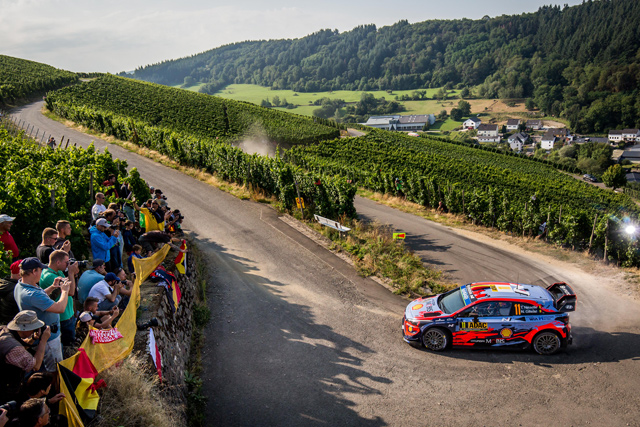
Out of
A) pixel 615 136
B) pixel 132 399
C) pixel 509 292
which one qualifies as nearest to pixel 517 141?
pixel 615 136

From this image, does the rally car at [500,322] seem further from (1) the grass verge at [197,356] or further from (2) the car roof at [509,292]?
(1) the grass verge at [197,356]

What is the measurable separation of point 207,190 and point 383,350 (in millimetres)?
17900

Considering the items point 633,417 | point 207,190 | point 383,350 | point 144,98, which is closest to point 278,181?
point 207,190

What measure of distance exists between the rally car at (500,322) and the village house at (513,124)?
162 metres

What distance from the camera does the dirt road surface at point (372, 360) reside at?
9219 millimetres

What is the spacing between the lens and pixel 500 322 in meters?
11.0

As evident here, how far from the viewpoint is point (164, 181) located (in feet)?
89.5

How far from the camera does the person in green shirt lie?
23.6 feet

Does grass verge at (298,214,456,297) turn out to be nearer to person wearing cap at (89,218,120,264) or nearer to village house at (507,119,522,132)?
person wearing cap at (89,218,120,264)

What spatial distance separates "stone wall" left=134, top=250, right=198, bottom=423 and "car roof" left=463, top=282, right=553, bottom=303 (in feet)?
26.1

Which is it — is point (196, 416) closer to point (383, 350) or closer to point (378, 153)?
point (383, 350)

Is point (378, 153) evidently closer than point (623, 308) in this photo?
No

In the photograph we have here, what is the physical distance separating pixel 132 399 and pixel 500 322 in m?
9.03

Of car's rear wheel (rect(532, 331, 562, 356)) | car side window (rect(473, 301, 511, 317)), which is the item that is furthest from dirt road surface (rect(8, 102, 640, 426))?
car side window (rect(473, 301, 511, 317))
